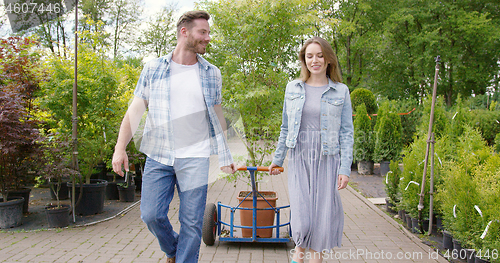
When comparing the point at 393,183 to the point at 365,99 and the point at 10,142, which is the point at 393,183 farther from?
the point at 365,99

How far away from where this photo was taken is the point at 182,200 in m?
2.64

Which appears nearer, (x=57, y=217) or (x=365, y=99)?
(x=57, y=217)

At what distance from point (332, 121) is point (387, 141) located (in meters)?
7.51

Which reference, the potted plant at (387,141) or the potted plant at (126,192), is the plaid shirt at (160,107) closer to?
the potted plant at (126,192)

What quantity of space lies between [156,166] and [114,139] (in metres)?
3.49

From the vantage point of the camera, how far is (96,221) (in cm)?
513

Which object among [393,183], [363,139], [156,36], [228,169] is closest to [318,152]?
[228,169]

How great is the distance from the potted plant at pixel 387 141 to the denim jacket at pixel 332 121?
7292mm

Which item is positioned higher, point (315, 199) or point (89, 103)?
point (89, 103)

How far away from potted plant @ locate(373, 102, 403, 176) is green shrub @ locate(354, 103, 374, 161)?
0.22 meters

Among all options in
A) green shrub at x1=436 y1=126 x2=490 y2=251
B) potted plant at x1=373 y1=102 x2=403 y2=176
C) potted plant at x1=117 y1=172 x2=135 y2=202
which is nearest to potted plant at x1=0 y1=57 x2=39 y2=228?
potted plant at x1=117 y1=172 x2=135 y2=202

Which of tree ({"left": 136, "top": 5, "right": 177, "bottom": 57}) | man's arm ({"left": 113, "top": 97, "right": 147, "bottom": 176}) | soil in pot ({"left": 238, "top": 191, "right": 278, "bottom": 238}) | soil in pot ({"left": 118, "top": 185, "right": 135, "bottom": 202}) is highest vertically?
tree ({"left": 136, "top": 5, "right": 177, "bottom": 57})

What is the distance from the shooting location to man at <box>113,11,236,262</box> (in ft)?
8.47

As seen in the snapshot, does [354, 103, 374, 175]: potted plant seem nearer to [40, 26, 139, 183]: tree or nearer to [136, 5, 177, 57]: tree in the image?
[40, 26, 139, 183]: tree
